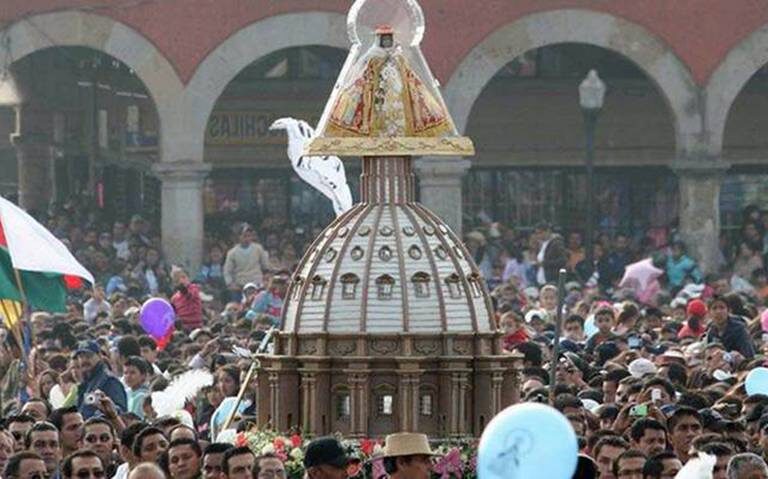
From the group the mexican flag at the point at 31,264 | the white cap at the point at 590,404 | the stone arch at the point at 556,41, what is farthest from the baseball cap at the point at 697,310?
the stone arch at the point at 556,41

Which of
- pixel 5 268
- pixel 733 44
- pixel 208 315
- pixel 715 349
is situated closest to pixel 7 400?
pixel 5 268

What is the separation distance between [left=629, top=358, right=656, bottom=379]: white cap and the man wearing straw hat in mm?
8812

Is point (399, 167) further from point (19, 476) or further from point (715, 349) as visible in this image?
point (715, 349)

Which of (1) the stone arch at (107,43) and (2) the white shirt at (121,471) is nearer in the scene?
(2) the white shirt at (121,471)

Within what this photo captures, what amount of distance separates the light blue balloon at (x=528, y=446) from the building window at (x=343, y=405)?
273 inches

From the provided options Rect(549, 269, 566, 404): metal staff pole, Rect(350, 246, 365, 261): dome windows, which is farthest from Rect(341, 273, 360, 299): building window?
Rect(549, 269, 566, 404): metal staff pole

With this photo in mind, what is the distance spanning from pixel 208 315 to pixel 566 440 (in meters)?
25.0

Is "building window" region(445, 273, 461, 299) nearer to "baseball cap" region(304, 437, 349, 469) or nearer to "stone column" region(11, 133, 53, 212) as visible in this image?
"baseball cap" region(304, 437, 349, 469)

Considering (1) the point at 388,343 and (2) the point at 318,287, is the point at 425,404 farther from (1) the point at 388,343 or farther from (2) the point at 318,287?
(2) the point at 318,287

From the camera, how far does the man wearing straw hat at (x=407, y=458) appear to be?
14.1 metres

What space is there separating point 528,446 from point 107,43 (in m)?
31.8

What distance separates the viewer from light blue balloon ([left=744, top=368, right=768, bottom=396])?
21.9m

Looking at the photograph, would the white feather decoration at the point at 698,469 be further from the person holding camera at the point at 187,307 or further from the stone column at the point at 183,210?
the stone column at the point at 183,210

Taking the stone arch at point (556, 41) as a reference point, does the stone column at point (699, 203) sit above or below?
below
